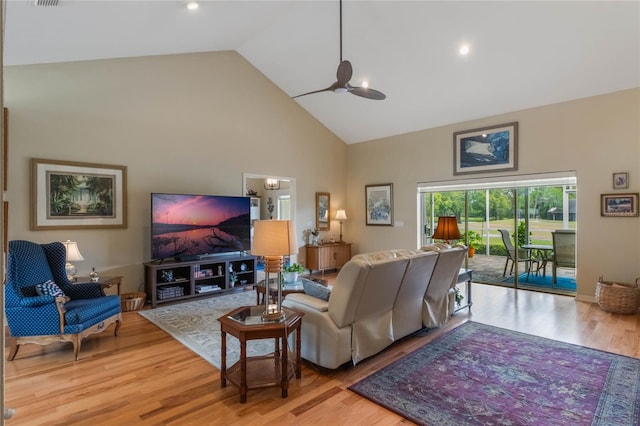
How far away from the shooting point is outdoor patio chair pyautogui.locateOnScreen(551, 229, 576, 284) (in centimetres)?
575

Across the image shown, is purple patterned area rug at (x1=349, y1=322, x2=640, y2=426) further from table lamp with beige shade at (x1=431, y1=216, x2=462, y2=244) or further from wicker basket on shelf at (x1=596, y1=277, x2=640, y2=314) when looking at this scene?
wicker basket on shelf at (x1=596, y1=277, x2=640, y2=314)

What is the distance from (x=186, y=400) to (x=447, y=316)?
119 inches

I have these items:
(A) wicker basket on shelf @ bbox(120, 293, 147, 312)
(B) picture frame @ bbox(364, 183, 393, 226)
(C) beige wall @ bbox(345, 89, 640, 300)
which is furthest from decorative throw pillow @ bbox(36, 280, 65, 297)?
(C) beige wall @ bbox(345, 89, 640, 300)

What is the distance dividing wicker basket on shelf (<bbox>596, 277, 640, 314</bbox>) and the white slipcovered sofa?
2.73 meters

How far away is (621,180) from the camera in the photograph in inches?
A: 198

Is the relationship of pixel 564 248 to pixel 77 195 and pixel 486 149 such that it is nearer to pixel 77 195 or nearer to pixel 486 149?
pixel 486 149

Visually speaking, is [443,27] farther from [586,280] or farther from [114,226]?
[114,226]

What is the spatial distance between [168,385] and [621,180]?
6.30 m

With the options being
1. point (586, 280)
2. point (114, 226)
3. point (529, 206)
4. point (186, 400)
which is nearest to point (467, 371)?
point (186, 400)

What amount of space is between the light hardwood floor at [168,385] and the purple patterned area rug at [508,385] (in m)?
0.20

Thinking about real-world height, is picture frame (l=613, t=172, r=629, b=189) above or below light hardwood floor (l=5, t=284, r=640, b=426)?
above

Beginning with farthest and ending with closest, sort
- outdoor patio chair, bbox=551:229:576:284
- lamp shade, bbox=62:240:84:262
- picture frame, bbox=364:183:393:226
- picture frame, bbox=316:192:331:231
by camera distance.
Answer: picture frame, bbox=316:192:331:231 → picture frame, bbox=364:183:393:226 → outdoor patio chair, bbox=551:229:576:284 → lamp shade, bbox=62:240:84:262

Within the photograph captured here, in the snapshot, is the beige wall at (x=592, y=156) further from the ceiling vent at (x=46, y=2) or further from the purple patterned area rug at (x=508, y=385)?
the ceiling vent at (x=46, y=2)

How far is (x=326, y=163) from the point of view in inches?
326
